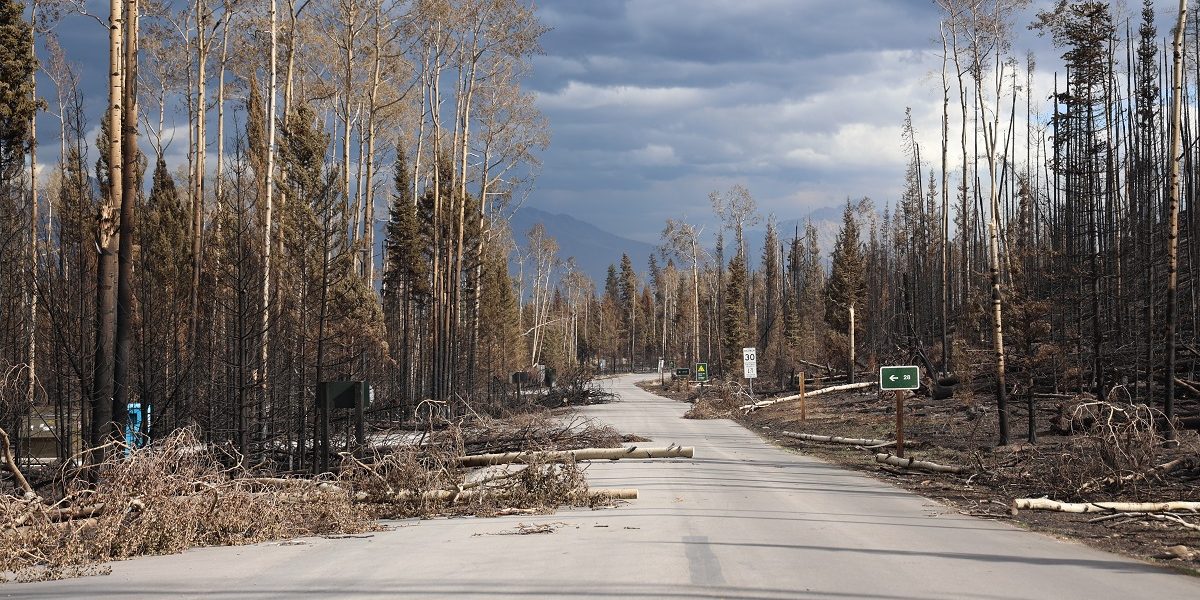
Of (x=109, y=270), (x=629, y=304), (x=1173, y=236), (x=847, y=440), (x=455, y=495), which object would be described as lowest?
(x=847, y=440)

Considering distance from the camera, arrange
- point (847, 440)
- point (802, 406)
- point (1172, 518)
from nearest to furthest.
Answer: point (1172, 518), point (847, 440), point (802, 406)

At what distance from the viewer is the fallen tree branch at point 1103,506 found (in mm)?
11523

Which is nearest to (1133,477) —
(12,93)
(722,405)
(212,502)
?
(212,502)

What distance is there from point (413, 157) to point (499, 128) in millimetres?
11914

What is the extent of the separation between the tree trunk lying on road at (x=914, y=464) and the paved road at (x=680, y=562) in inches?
150

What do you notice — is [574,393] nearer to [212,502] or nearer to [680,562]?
[212,502]

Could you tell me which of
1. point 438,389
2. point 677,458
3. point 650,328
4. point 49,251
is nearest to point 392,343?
point 438,389

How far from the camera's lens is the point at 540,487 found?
1425cm

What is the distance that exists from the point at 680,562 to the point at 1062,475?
310 inches

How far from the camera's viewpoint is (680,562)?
8.65m

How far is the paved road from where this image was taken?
7.48m

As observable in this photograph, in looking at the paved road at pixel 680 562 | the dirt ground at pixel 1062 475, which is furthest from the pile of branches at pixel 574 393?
the paved road at pixel 680 562

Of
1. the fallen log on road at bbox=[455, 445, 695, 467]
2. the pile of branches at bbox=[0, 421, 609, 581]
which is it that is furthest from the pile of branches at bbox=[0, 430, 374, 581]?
the fallen log on road at bbox=[455, 445, 695, 467]

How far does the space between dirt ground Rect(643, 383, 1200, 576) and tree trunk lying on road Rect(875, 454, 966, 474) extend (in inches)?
5.1
